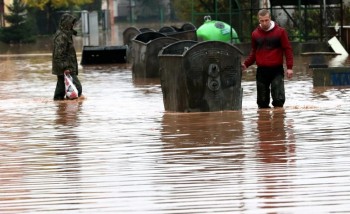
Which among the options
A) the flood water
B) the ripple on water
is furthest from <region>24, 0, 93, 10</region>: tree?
the ripple on water

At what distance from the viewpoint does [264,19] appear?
61.6 feet

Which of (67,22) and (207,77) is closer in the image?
(207,77)

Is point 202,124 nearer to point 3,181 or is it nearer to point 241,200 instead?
point 3,181

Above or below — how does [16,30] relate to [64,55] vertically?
below

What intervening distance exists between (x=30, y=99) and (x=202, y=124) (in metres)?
7.77

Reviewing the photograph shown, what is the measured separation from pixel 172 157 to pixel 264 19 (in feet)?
18.8

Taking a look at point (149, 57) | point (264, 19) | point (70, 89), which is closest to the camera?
point (264, 19)

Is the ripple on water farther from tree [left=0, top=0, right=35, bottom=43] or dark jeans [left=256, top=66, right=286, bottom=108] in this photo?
tree [left=0, top=0, right=35, bottom=43]

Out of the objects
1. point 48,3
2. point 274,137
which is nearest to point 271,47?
point 274,137

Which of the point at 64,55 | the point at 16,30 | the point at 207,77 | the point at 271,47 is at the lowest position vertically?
the point at 16,30

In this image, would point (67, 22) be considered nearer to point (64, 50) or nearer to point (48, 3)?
point (64, 50)

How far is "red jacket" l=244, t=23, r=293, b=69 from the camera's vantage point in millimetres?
18938

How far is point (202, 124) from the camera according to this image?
56.3ft

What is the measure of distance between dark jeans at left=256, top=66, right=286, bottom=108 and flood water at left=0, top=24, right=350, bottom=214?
0.75ft
